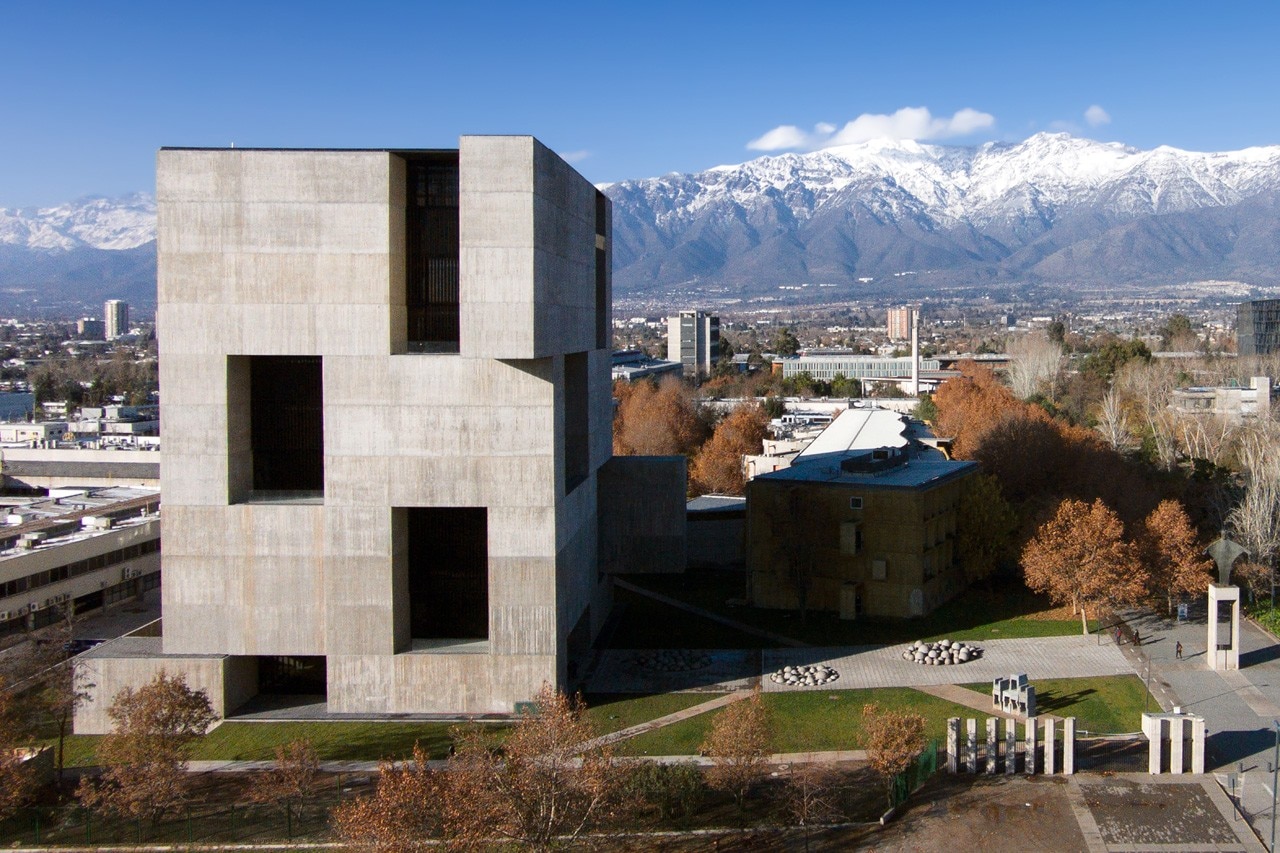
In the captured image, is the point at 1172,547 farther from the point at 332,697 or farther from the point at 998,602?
the point at 332,697

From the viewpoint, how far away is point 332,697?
3016cm

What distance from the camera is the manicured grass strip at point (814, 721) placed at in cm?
2812

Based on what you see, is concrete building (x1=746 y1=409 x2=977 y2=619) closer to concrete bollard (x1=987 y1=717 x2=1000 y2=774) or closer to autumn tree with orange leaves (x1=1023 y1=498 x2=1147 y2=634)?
autumn tree with orange leaves (x1=1023 y1=498 x2=1147 y2=634)

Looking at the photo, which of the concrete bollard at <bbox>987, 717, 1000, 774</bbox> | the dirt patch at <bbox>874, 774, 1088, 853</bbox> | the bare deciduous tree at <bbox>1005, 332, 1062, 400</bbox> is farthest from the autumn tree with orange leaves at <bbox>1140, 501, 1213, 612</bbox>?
the bare deciduous tree at <bbox>1005, 332, 1062, 400</bbox>

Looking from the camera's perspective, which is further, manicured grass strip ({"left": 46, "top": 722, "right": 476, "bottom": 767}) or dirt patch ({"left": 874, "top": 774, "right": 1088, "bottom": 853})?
manicured grass strip ({"left": 46, "top": 722, "right": 476, "bottom": 767})

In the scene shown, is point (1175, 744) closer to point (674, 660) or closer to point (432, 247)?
point (674, 660)

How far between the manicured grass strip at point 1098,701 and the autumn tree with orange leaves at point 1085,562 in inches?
162

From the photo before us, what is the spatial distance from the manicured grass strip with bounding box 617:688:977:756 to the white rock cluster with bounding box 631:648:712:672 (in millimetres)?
3402

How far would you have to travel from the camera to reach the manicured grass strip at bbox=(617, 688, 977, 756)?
28.1 meters

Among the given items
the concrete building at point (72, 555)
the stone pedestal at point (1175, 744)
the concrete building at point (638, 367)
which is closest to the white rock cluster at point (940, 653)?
the stone pedestal at point (1175, 744)

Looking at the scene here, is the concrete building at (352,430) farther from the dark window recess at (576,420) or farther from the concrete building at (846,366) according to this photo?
the concrete building at (846,366)

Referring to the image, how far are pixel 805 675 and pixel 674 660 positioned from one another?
412 centimetres

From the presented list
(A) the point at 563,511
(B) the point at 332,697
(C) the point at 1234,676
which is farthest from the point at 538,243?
(C) the point at 1234,676

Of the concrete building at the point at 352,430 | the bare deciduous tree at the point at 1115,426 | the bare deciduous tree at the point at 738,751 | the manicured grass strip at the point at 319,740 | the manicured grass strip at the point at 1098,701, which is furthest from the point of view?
the bare deciduous tree at the point at 1115,426
